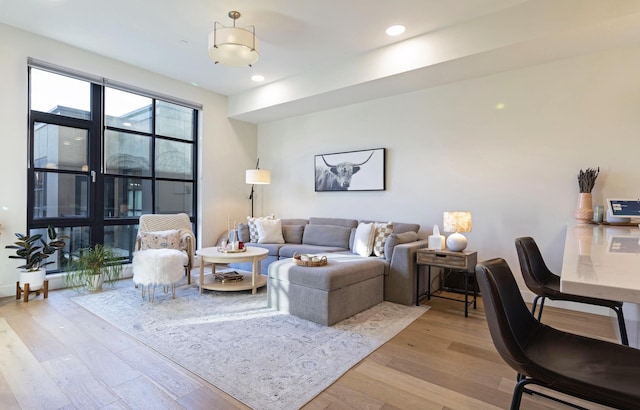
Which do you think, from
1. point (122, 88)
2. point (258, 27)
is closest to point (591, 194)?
point (258, 27)

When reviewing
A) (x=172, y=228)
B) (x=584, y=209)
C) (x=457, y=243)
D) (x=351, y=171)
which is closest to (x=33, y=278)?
(x=172, y=228)

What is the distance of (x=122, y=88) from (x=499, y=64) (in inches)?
191

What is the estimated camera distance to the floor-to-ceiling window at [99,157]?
13.1 ft

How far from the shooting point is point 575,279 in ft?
2.72

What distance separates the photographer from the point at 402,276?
11.7 ft

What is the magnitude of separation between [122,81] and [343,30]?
317 cm

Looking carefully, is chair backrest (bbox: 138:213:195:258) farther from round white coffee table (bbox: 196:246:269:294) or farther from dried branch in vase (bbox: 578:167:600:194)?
dried branch in vase (bbox: 578:167:600:194)

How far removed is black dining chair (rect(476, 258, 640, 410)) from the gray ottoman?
5.81ft

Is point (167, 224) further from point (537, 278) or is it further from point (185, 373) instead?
point (537, 278)

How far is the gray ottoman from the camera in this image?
2.93 meters

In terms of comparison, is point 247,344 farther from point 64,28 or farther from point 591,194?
point 64,28

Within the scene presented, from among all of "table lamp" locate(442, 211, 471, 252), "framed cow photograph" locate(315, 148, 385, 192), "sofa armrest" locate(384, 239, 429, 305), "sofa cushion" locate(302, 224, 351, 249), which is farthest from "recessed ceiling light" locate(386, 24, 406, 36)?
"sofa cushion" locate(302, 224, 351, 249)

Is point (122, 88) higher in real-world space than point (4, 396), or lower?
higher

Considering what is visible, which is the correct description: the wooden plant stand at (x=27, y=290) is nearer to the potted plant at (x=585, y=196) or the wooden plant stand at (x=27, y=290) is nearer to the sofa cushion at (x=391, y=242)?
the sofa cushion at (x=391, y=242)
